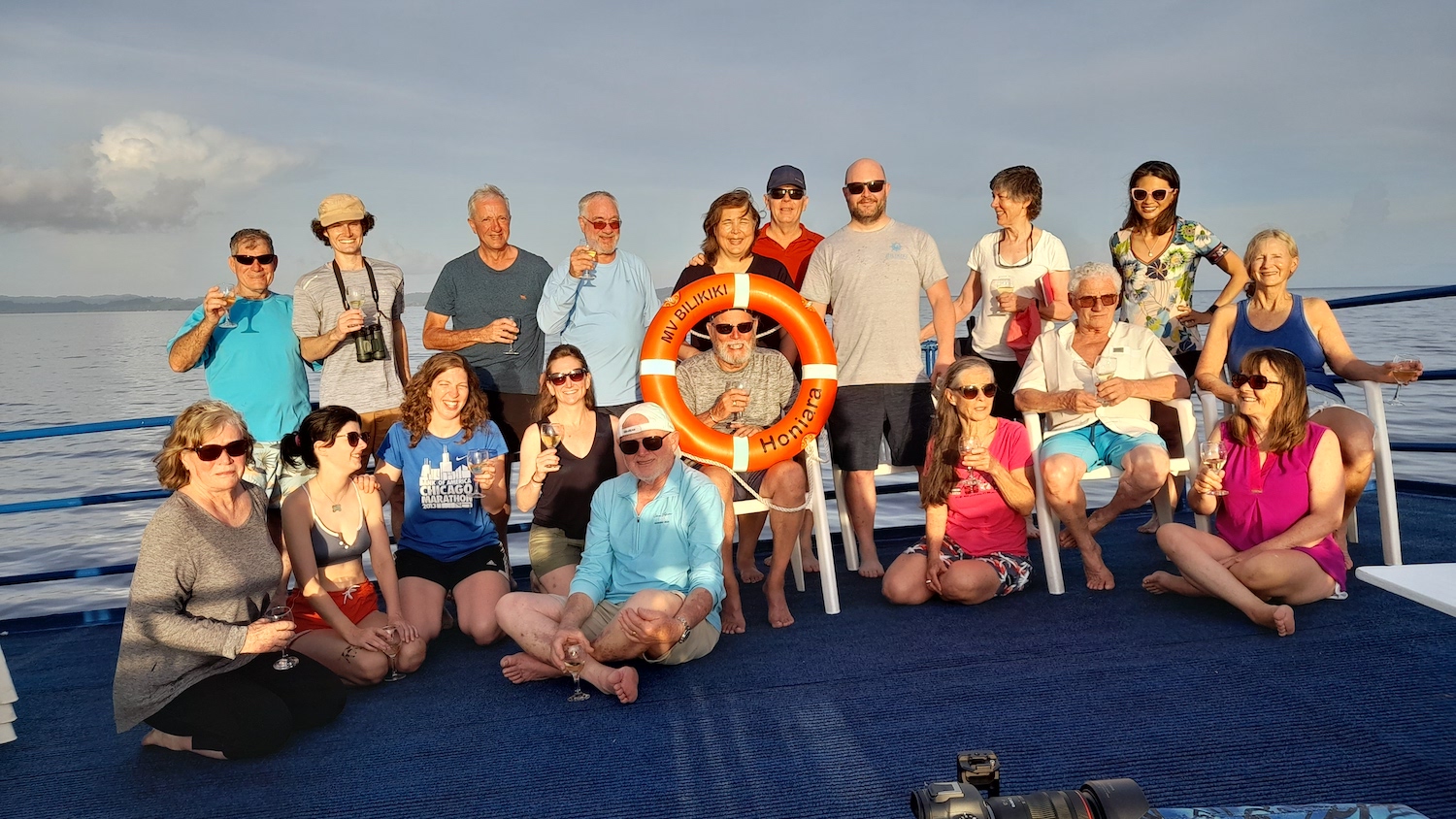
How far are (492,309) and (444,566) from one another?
92 centimetres

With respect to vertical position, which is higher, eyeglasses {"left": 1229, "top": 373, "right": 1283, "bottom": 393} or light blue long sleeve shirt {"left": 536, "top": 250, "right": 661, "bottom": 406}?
light blue long sleeve shirt {"left": 536, "top": 250, "right": 661, "bottom": 406}

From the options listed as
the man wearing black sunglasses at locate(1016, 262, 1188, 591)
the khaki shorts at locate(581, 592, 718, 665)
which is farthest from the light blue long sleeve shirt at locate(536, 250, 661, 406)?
the man wearing black sunglasses at locate(1016, 262, 1188, 591)

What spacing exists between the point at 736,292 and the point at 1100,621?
1427 mm

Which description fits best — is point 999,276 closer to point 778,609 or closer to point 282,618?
point 778,609

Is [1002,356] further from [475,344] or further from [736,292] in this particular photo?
[475,344]

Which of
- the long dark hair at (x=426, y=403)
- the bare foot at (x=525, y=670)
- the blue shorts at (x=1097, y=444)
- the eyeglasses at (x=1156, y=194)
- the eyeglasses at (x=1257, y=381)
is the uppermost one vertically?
the eyeglasses at (x=1156, y=194)

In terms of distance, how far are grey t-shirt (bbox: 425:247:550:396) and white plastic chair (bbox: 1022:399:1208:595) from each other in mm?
1645

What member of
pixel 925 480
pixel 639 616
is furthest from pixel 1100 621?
pixel 639 616

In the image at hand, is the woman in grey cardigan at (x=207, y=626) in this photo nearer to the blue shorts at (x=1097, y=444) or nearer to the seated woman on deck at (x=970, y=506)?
the seated woman on deck at (x=970, y=506)

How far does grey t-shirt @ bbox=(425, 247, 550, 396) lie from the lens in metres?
3.38

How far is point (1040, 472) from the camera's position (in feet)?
10.1

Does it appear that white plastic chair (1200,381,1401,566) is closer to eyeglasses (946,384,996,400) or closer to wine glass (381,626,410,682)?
eyeglasses (946,384,996,400)

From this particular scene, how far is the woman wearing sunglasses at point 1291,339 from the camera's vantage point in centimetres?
300

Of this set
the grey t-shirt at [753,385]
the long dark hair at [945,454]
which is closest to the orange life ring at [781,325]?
Answer: the grey t-shirt at [753,385]
